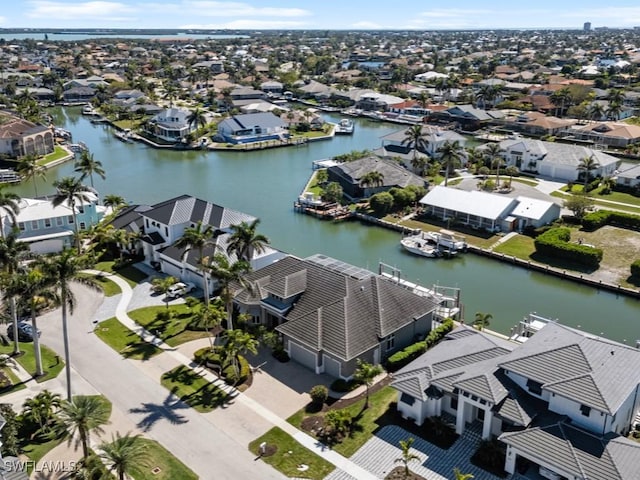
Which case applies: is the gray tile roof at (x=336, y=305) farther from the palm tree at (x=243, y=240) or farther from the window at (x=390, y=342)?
the palm tree at (x=243, y=240)

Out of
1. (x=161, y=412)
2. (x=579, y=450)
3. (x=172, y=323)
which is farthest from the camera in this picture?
(x=172, y=323)

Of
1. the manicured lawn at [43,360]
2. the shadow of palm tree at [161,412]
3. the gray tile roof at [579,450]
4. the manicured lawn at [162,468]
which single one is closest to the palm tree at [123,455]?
the manicured lawn at [162,468]

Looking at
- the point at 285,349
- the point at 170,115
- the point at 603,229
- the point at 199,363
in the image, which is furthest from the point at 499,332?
the point at 170,115

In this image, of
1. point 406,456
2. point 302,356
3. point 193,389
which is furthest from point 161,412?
point 406,456

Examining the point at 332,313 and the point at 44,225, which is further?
the point at 44,225

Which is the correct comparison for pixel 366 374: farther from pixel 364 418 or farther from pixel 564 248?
pixel 564 248

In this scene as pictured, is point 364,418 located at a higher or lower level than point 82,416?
lower

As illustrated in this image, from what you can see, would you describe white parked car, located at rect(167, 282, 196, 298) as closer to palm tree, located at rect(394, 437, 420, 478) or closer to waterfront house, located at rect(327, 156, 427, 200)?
palm tree, located at rect(394, 437, 420, 478)
